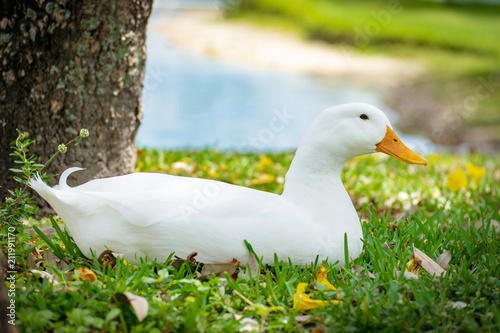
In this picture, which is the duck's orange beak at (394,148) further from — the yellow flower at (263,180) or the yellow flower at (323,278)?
the yellow flower at (263,180)

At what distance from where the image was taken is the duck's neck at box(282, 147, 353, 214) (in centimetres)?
231

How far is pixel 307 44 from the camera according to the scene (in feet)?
58.0

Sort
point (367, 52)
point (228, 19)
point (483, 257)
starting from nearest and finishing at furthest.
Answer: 1. point (483, 257)
2. point (367, 52)
3. point (228, 19)

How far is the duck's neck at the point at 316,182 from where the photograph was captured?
2.31m

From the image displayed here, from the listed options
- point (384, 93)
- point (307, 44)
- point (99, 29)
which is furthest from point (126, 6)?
point (307, 44)

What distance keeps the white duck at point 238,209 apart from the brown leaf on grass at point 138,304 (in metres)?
0.38

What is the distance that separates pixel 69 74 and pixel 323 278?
1766 millimetres

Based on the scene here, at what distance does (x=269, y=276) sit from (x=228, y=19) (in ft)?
63.4

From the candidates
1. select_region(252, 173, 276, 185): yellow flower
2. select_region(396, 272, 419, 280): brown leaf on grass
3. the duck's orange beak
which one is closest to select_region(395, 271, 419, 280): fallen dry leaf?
select_region(396, 272, 419, 280): brown leaf on grass

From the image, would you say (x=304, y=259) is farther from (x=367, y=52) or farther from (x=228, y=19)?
(x=228, y=19)

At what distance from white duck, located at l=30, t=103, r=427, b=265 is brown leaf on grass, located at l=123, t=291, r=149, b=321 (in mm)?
380

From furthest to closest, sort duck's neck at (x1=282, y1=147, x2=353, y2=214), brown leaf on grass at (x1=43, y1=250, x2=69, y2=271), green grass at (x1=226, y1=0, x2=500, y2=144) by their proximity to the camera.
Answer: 1. green grass at (x1=226, y1=0, x2=500, y2=144)
2. duck's neck at (x1=282, y1=147, x2=353, y2=214)
3. brown leaf on grass at (x1=43, y1=250, x2=69, y2=271)

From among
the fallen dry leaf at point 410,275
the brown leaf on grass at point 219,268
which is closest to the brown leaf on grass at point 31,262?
the brown leaf on grass at point 219,268

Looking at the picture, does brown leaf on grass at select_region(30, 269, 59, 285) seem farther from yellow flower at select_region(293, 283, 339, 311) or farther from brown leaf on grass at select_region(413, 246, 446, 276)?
brown leaf on grass at select_region(413, 246, 446, 276)
